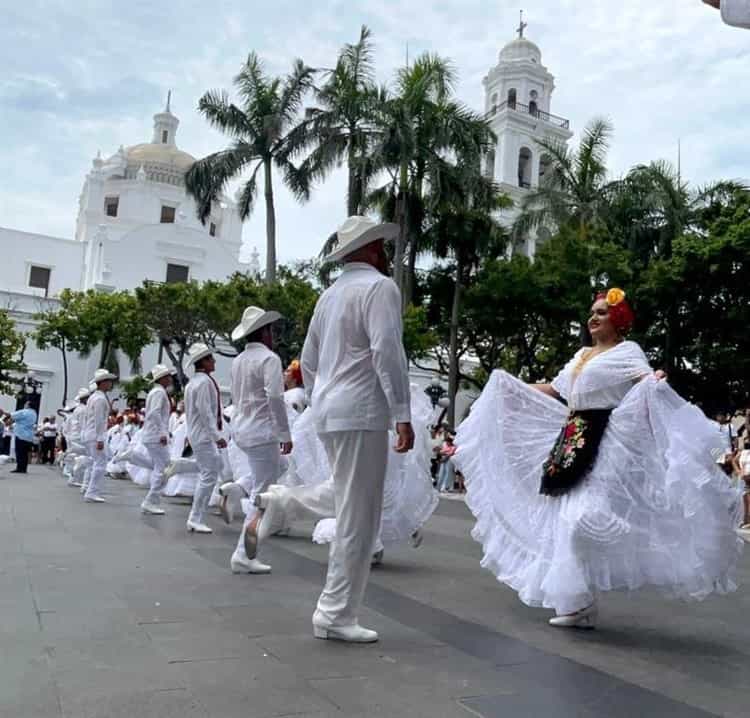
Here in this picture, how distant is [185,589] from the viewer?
5.38 m

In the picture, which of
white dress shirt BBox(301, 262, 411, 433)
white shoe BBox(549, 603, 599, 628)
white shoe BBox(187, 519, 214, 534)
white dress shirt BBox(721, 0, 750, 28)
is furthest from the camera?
white shoe BBox(187, 519, 214, 534)

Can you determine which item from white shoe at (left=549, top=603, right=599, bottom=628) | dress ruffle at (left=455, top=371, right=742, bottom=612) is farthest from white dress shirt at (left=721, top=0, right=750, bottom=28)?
white shoe at (left=549, top=603, right=599, bottom=628)

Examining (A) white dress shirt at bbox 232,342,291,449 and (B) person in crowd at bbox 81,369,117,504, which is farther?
(B) person in crowd at bbox 81,369,117,504

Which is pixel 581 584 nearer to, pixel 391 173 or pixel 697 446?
pixel 697 446

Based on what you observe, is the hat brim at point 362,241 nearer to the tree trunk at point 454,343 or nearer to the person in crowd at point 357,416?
the person in crowd at point 357,416

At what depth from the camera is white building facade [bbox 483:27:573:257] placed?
5141 centimetres

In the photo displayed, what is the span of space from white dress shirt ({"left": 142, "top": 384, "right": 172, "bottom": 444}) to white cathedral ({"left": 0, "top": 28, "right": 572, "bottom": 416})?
33.1 meters

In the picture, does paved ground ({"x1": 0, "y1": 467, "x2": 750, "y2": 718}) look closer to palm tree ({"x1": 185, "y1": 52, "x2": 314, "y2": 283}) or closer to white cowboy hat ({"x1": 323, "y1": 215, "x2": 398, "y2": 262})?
white cowboy hat ({"x1": 323, "y1": 215, "x2": 398, "y2": 262})

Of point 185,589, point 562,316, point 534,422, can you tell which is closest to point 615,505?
point 534,422

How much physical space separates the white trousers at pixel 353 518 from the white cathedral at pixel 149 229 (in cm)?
3930

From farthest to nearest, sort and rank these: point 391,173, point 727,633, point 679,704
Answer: point 391,173
point 727,633
point 679,704

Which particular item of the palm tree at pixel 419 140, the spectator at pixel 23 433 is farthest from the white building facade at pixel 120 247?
the spectator at pixel 23 433

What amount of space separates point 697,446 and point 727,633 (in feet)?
4.04

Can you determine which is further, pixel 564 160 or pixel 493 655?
pixel 564 160
